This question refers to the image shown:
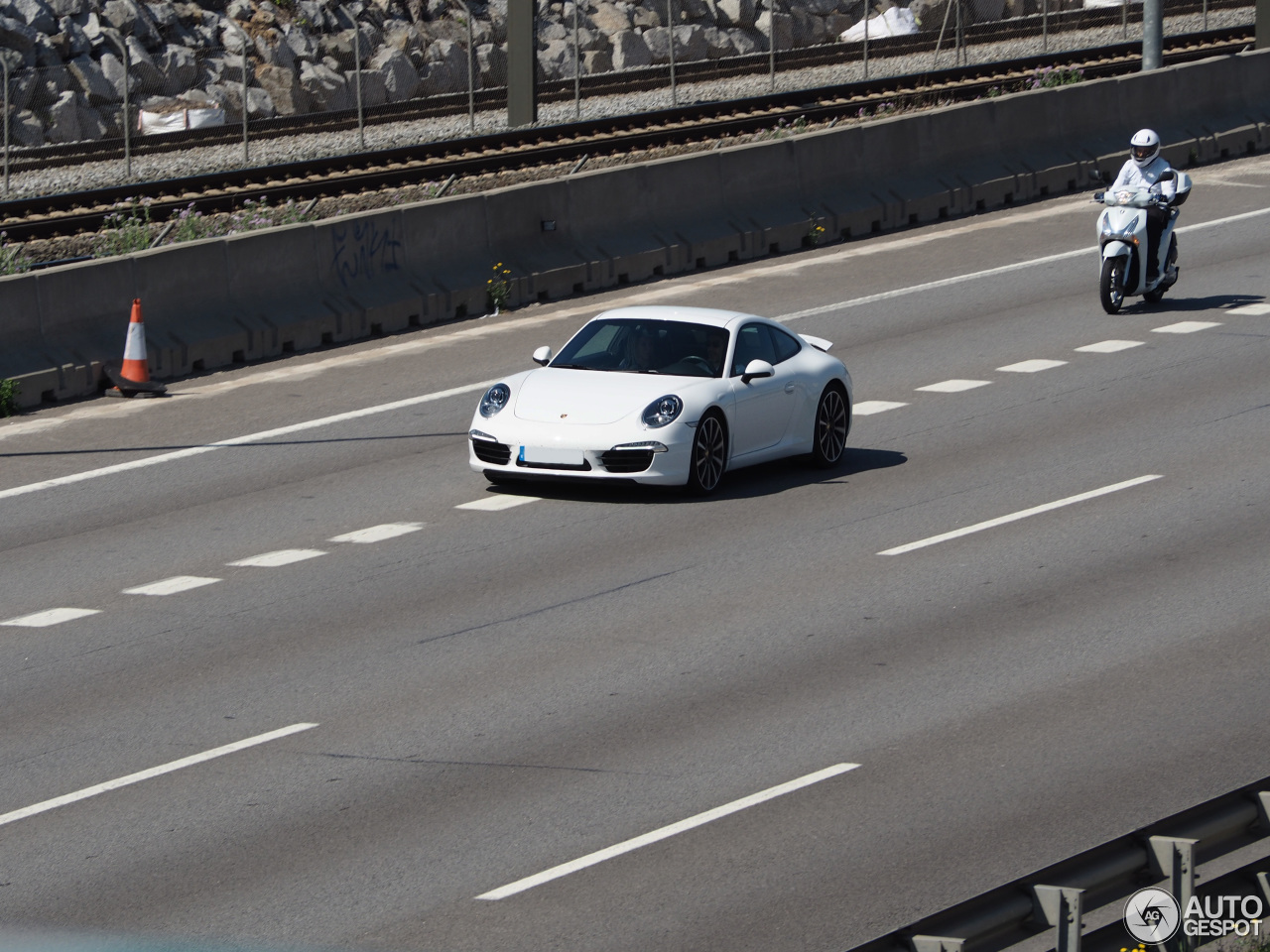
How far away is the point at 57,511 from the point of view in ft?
51.6

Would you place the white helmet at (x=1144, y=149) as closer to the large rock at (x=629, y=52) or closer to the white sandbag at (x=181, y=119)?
the white sandbag at (x=181, y=119)

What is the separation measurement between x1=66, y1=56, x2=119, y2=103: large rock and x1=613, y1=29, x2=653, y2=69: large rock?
1192 centimetres

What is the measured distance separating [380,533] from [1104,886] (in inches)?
355

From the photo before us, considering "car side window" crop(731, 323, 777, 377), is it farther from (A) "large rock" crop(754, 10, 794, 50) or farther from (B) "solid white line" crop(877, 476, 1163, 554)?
(A) "large rock" crop(754, 10, 794, 50)

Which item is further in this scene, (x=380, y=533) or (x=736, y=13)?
(x=736, y=13)

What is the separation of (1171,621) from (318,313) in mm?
11844

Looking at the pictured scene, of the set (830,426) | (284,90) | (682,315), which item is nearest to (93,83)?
(284,90)

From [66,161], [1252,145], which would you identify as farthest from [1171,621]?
[66,161]

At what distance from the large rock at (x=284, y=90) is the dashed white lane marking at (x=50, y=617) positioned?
28.7 m

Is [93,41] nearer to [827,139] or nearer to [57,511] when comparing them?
[827,139]

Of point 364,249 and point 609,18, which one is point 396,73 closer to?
point 609,18

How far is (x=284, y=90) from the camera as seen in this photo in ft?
133

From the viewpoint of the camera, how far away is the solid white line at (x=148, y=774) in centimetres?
927

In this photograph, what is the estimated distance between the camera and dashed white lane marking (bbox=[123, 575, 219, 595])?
13.3m
